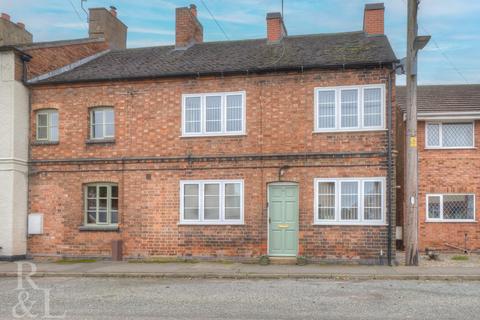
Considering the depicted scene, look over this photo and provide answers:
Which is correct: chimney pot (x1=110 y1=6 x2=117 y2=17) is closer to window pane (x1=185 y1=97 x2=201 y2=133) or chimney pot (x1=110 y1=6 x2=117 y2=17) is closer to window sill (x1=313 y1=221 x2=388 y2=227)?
window pane (x1=185 y1=97 x2=201 y2=133)

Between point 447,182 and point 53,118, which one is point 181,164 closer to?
point 53,118

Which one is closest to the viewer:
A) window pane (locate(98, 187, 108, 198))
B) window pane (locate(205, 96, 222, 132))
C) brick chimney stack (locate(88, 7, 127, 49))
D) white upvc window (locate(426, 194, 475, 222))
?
window pane (locate(205, 96, 222, 132))

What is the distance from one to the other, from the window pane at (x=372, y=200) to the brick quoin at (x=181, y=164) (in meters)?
0.31

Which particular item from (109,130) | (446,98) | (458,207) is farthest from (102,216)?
(446,98)

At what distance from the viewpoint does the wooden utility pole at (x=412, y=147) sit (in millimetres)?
15539

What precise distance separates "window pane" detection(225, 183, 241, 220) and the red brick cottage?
0.11 feet

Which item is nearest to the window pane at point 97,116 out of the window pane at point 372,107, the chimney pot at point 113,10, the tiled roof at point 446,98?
the chimney pot at point 113,10

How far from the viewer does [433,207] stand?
794 inches

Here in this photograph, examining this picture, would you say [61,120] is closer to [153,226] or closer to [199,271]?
[153,226]

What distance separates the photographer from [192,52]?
20.6 m

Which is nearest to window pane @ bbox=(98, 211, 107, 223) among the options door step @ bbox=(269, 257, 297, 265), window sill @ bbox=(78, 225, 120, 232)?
window sill @ bbox=(78, 225, 120, 232)

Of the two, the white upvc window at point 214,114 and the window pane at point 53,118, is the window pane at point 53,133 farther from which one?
the white upvc window at point 214,114

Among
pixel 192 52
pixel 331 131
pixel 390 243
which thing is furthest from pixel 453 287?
pixel 192 52

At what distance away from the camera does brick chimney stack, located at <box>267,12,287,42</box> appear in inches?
794
